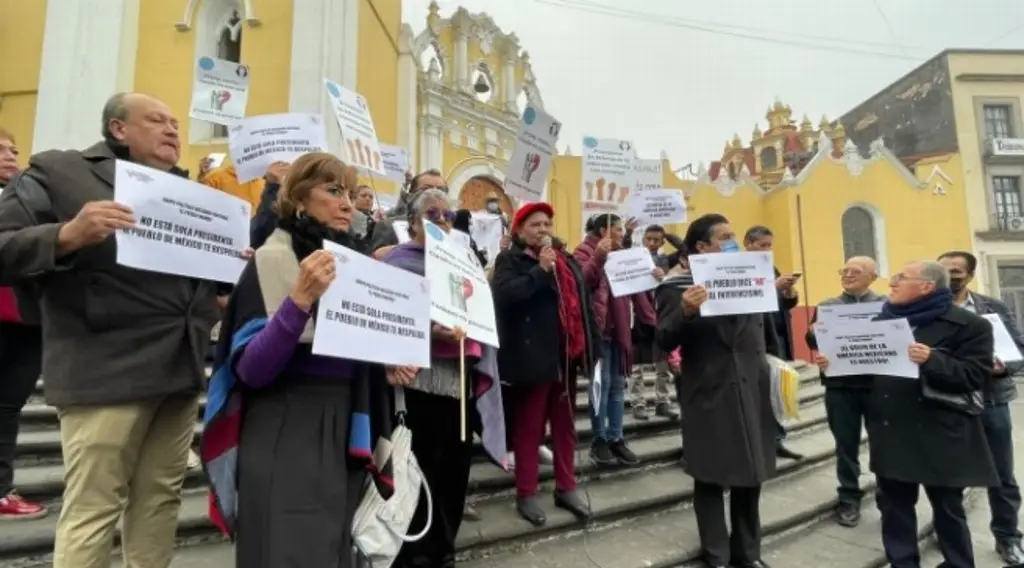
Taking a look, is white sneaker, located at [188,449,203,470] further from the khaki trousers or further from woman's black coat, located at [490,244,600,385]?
woman's black coat, located at [490,244,600,385]

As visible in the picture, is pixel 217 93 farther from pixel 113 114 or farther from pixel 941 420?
pixel 941 420

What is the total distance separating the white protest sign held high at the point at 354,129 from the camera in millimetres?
4742

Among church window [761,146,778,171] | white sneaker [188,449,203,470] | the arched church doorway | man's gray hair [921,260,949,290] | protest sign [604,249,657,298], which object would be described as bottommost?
white sneaker [188,449,203,470]

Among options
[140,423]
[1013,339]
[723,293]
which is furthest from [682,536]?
[140,423]

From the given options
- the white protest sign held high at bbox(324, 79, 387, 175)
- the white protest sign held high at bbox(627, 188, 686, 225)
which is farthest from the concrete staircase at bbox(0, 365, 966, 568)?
the white protest sign held high at bbox(324, 79, 387, 175)

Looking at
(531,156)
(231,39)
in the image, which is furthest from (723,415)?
(231,39)

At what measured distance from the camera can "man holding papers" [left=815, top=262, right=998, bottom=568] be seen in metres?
3.43

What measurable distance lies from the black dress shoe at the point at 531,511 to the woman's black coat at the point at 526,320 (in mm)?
748

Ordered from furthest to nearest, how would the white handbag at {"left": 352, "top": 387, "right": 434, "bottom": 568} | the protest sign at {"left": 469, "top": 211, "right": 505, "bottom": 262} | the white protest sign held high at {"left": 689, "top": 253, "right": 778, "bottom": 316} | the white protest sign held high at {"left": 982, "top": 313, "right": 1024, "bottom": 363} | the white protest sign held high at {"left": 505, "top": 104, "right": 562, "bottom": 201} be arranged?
the protest sign at {"left": 469, "top": 211, "right": 505, "bottom": 262} < the white protest sign held high at {"left": 505, "top": 104, "right": 562, "bottom": 201} < the white protest sign held high at {"left": 982, "top": 313, "right": 1024, "bottom": 363} < the white protest sign held high at {"left": 689, "top": 253, "right": 778, "bottom": 316} < the white handbag at {"left": 352, "top": 387, "right": 434, "bottom": 568}

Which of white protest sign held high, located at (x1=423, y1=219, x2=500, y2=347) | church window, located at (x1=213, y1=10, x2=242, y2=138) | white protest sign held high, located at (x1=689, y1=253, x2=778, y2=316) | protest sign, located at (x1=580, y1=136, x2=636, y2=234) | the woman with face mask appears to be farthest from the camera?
church window, located at (x1=213, y1=10, x2=242, y2=138)

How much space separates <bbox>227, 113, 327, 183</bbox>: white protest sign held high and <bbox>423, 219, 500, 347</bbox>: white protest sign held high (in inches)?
81.6

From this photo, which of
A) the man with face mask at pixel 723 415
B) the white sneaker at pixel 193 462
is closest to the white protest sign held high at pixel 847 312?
the man with face mask at pixel 723 415

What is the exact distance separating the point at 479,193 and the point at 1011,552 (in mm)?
11980

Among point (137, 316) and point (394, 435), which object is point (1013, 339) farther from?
point (137, 316)
